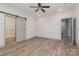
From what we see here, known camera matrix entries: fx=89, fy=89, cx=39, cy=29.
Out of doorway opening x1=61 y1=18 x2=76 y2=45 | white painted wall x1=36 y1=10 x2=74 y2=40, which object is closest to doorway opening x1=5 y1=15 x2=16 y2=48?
white painted wall x1=36 y1=10 x2=74 y2=40

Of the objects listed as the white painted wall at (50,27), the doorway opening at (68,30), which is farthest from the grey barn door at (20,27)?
the doorway opening at (68,30)

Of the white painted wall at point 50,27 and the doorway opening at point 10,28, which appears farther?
the doorway opening at point 10,28

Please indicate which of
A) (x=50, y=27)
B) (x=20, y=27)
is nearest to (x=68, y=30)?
(x=50, y=27)

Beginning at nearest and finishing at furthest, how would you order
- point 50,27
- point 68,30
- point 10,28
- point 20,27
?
point 68,30 < point 50,27 < point 10,28 < point 20,27

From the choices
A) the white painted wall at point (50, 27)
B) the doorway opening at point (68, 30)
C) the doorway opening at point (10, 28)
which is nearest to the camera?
the doorway opening at point (68, 30)

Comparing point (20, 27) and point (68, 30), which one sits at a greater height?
point (20, 27)

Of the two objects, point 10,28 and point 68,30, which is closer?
point 68,30

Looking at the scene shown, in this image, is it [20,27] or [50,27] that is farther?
[20,27]

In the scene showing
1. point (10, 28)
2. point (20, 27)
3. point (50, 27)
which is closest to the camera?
point (50, 27)

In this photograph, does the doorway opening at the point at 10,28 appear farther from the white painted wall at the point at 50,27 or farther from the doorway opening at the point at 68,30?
the doorway opening at the point at 68,30

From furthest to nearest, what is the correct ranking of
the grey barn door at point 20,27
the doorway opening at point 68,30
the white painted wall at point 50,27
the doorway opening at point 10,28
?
the grey barn door at point 20,27, the doorway opening at point 10,28, the white painted wall at point 50,27, the doorway opening at point 68,30

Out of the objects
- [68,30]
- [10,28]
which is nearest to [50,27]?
[68,30]

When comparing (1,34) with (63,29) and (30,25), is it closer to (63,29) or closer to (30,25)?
(30,25)

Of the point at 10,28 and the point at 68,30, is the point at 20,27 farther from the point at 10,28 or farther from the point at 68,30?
the point at 68,30
